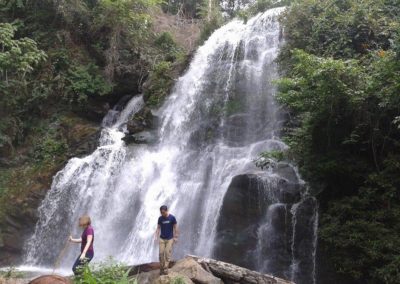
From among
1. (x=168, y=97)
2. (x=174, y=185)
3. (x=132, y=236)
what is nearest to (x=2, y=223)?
(x=132, y=236)

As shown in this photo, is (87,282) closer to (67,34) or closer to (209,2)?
(67,34)

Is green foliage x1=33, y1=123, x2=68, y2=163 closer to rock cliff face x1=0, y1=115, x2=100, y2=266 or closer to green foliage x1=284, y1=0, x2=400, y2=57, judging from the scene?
rock cliff face x1=0, y1=115, x2=100, y2=266

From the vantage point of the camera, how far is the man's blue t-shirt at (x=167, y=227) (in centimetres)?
849

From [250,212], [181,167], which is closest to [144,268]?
[250,212]

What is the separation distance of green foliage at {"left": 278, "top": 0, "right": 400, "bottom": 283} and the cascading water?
2.65 meters

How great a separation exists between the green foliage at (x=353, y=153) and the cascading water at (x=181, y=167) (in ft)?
8.68

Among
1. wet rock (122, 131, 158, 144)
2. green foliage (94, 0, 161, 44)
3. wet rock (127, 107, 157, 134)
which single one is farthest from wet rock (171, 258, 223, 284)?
green foliage (94, 0, 161, 44)

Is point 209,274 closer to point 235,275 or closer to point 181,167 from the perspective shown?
point 235,275

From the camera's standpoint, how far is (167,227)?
27.9ft

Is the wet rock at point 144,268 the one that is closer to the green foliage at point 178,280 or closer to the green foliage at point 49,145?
the green foliage at point 178,280

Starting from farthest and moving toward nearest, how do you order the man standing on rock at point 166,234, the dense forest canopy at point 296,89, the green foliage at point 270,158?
the green foliage at point 270,158 < the dense forest canopy at point 296,89 < the man standing on rock at point 166,234

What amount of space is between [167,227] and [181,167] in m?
6.29

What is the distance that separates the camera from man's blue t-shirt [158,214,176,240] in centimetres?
849

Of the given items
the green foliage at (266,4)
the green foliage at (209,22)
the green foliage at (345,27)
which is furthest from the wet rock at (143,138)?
the green foliage at (266,4)
